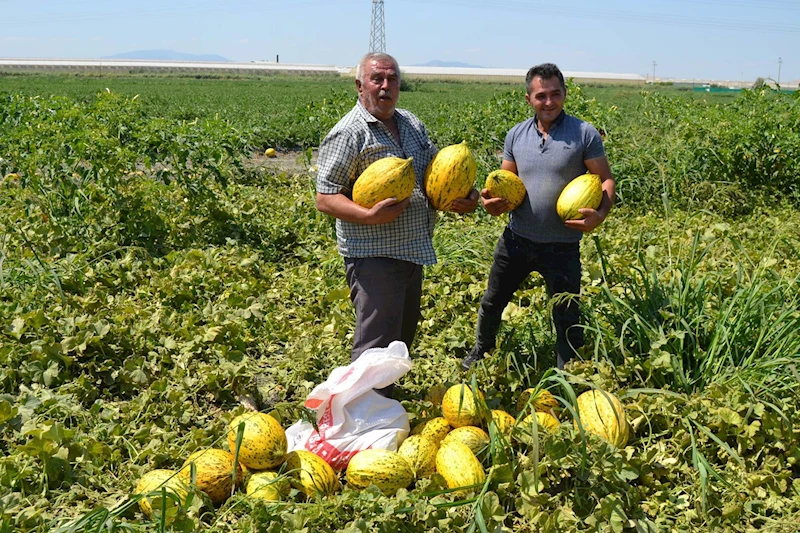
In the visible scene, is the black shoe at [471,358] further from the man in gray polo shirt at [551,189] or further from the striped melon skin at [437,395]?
the striped melon skin at [437,395]

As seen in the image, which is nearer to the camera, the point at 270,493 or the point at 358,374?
the point at 270,493

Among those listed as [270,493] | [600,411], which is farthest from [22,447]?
[600,411]

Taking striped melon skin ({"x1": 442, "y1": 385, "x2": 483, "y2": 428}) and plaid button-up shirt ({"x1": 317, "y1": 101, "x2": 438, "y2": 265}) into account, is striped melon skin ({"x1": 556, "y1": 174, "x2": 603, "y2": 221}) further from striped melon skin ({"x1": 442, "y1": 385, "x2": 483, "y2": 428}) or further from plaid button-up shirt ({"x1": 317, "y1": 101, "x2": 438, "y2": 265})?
striped melon skin ({"x1": 442, "y1": 385, "x2": 483, "y2": 428})

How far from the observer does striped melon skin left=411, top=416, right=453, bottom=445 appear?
3137 mm

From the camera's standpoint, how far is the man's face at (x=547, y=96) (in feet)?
11.7

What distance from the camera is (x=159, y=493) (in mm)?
2404

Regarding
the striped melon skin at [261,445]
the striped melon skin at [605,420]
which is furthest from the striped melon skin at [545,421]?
the striped melon skin at [261,445]

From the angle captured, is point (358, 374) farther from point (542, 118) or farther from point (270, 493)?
point (542, 118)

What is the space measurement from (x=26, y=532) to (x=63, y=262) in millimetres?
3018

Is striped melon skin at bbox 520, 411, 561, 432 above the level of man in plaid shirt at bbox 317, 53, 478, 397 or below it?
below

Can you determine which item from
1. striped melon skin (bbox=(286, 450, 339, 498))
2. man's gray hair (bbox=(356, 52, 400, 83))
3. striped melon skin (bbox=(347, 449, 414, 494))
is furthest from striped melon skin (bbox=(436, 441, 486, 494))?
man's gray hair (bbox=(356, 52, 400, 83))

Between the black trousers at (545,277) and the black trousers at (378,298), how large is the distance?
0.69 meters

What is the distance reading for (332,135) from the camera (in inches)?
127

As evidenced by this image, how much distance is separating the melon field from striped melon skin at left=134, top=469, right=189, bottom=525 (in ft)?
0.10
